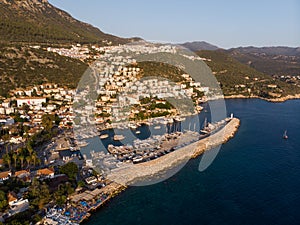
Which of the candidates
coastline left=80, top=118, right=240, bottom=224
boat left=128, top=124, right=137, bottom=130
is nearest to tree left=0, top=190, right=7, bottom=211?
coastline left=80, top=118, right=240, bottom=224

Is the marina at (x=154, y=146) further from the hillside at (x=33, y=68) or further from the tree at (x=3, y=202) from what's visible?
the hillside at (x=33, y=68)

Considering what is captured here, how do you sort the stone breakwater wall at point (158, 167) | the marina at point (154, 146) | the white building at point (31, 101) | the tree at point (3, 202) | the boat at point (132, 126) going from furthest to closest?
the white building at point (31, 101) < the boat at point (132, 126) < the marina at point (154, 146) < the stone breakwater wall at point (158, 167) < the tree at point (3, 202)

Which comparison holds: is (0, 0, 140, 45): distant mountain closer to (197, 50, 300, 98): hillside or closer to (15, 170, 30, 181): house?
(197, 50, 300, 98): hillside

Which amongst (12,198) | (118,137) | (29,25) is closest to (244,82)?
(118,137)

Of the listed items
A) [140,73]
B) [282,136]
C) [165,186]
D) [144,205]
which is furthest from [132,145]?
[140,73]

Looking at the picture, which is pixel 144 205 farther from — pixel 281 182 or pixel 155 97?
pixel 155 97

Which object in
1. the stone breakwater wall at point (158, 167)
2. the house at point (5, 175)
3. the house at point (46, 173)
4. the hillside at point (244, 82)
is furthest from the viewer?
the hillside at point (244, 82)

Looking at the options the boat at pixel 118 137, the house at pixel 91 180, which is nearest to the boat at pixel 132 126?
the boat at pixel 118 137
